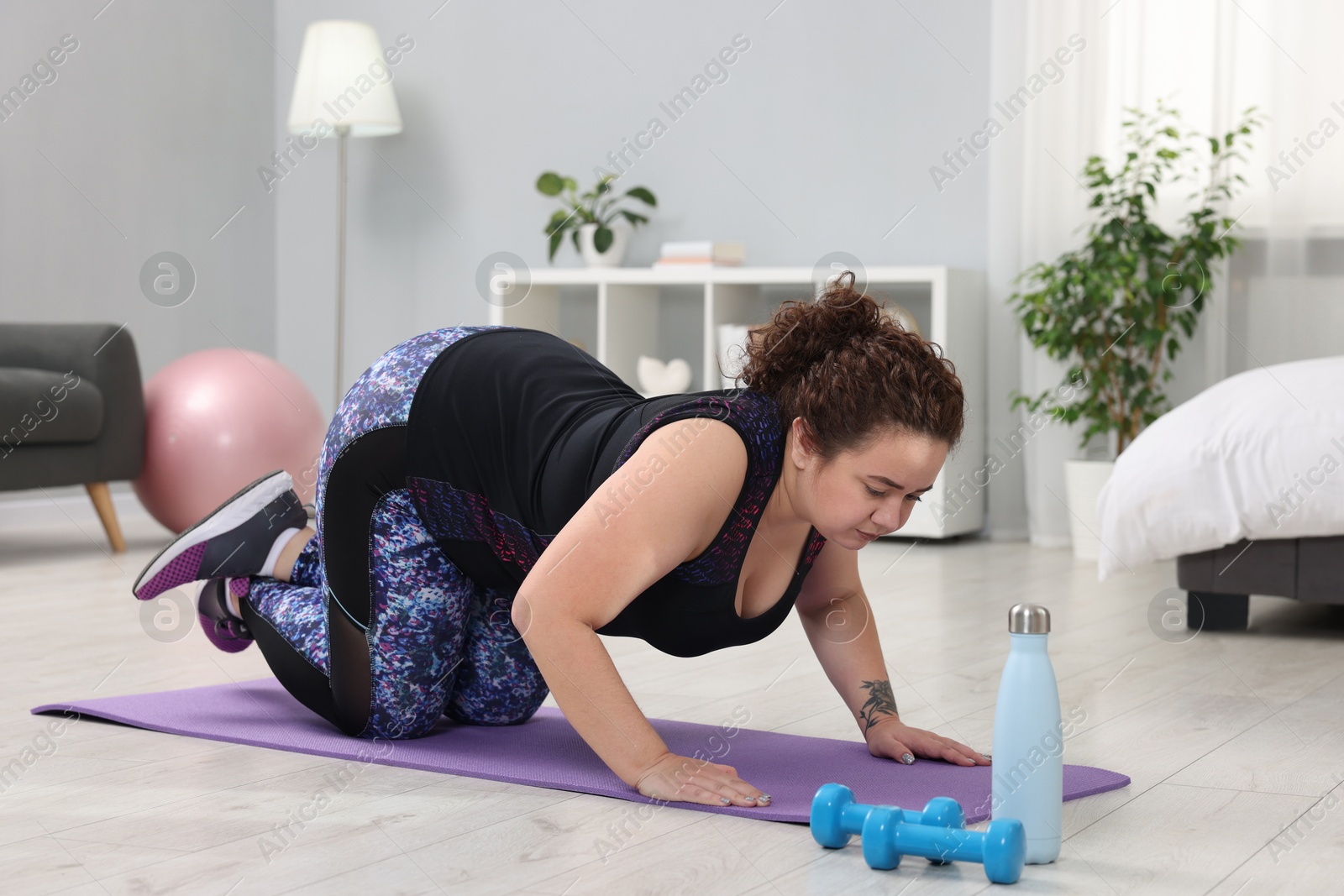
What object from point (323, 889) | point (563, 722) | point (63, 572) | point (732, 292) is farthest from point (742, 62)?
point (323, 889)

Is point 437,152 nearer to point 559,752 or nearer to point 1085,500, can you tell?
point 1085,500

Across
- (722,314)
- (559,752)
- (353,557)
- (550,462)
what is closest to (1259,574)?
(559,752)

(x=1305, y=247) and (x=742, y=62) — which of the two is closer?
(x=1305, y=247)

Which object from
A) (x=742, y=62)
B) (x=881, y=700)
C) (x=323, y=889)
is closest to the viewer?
(x=323, y=889)

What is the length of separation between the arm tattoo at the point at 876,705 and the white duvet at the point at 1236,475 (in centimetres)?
106

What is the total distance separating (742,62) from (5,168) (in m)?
2.29

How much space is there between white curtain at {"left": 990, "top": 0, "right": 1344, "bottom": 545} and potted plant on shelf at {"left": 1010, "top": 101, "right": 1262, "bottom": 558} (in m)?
0.09

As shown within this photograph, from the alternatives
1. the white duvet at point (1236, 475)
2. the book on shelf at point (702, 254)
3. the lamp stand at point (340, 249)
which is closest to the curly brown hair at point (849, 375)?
the white duvet at point (1236, 475)

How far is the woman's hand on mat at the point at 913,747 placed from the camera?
1.51m

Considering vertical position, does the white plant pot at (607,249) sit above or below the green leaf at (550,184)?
below

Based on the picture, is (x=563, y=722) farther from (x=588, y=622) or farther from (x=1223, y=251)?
(x=1223, y=251)

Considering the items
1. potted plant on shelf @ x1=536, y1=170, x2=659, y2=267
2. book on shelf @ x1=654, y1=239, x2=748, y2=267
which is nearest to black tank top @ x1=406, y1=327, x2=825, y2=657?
book on shelf @ x1=654, y1=239, x2=748, y2=267

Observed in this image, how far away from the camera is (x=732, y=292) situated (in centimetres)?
422

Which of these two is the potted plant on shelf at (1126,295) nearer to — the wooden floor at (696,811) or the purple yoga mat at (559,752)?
the wooden floor at (696,811)
